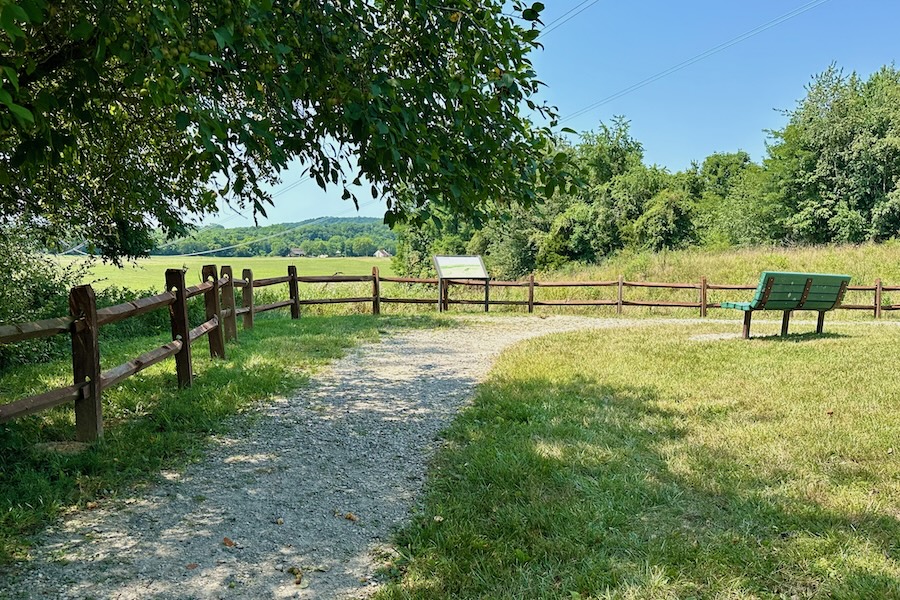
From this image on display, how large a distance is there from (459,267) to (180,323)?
1024 cm

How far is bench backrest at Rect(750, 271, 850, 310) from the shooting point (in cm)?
798

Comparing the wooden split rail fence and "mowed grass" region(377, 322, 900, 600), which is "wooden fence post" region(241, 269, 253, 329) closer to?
the wooden split rail fence

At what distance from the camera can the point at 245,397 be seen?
555 centimetres

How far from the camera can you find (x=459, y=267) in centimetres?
1545

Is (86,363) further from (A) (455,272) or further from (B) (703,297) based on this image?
(B) (703,297)

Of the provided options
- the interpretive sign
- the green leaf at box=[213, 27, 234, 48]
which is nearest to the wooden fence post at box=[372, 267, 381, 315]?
the interpretive sign

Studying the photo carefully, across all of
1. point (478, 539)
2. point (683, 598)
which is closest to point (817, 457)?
point (683, 598)

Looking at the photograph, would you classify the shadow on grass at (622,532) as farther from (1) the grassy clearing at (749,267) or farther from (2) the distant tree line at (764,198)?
(2) the distant tree line at (764,198)

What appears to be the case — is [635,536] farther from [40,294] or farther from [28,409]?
[40,294]

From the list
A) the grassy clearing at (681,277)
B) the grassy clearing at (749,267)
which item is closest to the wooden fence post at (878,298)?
the grassy clearing at (681,277)

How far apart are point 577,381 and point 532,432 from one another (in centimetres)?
193

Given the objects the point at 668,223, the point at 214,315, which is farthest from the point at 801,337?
the point at 668,223

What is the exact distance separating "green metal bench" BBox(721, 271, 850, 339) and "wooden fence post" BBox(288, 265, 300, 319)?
8867mm

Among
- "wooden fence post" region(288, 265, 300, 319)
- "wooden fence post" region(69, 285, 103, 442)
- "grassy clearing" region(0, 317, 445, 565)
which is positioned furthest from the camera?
"wooden fence post" region(288, 265, 300, 319)
